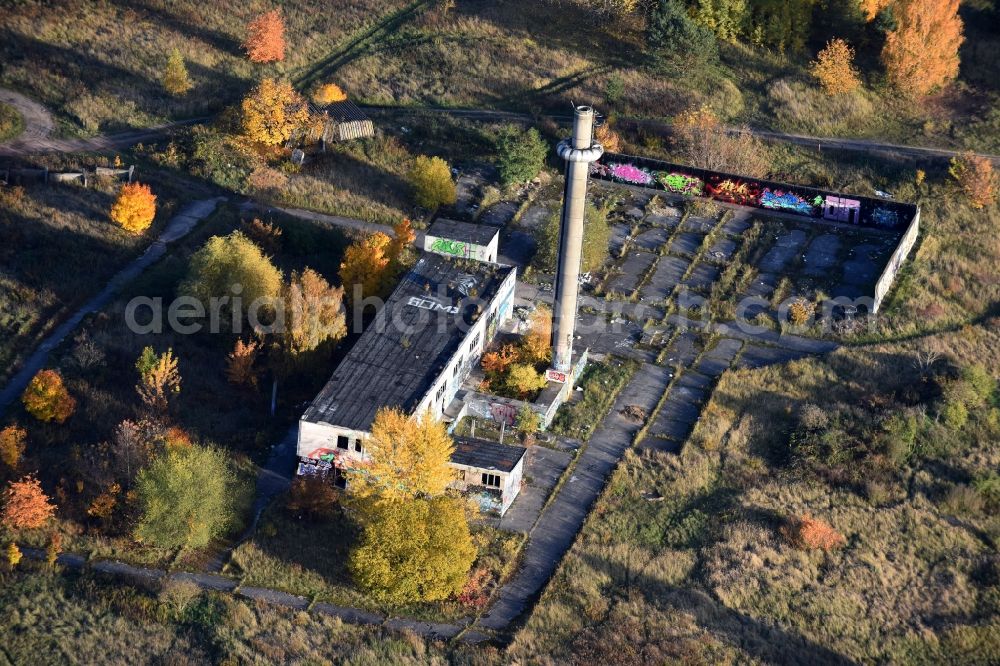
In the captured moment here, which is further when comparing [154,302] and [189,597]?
[154,302]

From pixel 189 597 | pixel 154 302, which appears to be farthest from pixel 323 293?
pixel 189 597

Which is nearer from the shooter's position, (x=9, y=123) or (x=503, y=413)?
(x=503, y=413)

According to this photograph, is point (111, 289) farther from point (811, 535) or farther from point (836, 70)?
point (836, 70)

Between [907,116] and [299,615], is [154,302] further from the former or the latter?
[907,116]

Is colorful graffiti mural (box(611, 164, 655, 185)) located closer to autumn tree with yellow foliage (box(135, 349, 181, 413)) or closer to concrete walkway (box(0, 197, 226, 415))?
concrete walkway (box(0, 197, 226, 415))

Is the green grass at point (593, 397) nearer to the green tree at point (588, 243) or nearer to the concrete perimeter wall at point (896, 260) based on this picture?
the green tree at point (588, 243)

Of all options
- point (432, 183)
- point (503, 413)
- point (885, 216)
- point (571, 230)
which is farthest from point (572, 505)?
point (885, 216)
